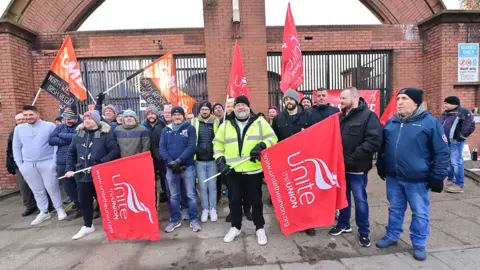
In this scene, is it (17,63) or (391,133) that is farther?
(17,63)

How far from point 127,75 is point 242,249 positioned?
6259mm

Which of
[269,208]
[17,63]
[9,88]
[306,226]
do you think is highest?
[17,63]

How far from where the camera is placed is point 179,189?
415 cm

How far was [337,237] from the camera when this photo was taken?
3.63 meters

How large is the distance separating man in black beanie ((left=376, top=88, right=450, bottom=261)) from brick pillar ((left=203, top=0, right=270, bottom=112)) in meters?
4.68

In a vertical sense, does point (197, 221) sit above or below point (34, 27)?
below

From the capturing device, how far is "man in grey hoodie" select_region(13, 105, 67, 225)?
471 centimetres

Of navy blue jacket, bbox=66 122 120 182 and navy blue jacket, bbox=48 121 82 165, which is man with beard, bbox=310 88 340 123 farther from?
navy blue jacket, bbox=48 121 82 165

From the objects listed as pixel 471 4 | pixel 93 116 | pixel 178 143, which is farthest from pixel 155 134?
pixel 471 4

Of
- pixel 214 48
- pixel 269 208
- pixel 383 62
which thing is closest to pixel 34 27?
pixel 214 48

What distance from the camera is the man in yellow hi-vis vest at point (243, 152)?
3.43 metres

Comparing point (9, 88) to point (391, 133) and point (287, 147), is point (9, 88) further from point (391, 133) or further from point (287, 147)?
point (391, 133)

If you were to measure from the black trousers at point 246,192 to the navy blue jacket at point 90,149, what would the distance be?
1.95 metres

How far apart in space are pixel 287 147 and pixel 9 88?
730 centimetres
